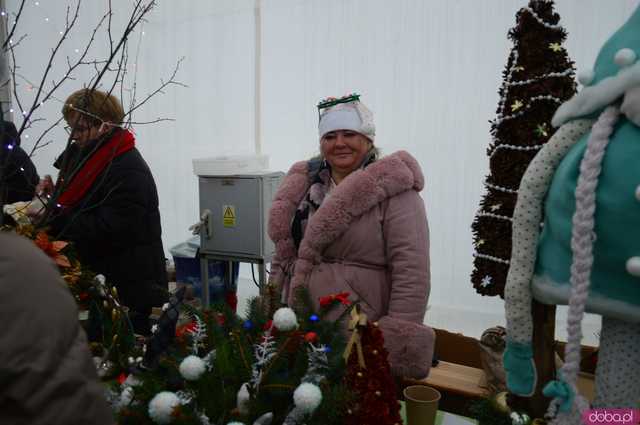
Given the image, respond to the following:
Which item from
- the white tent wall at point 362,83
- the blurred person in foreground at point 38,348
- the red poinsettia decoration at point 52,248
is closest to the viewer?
the blurred person in foreground at point 38,348

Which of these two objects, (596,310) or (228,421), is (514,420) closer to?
(596,310)

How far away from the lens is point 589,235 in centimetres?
78

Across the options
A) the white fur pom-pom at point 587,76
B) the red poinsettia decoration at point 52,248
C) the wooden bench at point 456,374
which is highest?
the white fur pom-pom at point 587,76

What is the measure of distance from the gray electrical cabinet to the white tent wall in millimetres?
1039

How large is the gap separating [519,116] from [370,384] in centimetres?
118

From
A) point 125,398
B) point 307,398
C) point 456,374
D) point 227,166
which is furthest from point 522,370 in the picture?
point 227,166

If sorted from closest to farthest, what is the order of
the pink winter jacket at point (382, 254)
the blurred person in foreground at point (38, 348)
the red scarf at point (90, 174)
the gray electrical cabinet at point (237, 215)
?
the blurred person in foreground at point (38, 348) < the pink winter jacket at point (382, 254) < the red scarf at point (90, 174) < the gray electrical cabinet at point (237, 215)

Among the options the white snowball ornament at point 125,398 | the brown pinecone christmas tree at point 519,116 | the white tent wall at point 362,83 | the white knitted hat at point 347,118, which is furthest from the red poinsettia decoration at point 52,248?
the white tent wall at point 362,83

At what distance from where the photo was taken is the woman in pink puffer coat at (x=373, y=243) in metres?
1.52

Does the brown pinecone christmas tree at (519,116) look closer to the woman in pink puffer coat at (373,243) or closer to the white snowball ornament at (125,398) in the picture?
the woman in pink puffer coat at (373,243)

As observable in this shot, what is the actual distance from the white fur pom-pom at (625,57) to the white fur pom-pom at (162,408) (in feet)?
2.80

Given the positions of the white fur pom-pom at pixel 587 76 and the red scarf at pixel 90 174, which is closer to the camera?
the white fur pom-pom at pixel 587 76

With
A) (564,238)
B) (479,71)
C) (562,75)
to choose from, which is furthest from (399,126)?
(564,238)

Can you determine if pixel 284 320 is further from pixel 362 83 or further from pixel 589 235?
pixel 362 83
